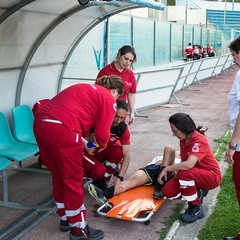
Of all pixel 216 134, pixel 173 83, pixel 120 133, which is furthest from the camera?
pixel 173 83

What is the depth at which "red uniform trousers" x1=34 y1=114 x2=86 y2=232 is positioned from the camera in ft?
11.5

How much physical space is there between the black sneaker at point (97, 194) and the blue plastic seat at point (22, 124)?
4.99ft

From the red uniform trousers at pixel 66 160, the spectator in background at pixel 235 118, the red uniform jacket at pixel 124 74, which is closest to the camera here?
the spectator in background at pixel 235 118

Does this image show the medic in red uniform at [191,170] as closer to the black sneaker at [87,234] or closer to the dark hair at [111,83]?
the dark hair at [111,83]

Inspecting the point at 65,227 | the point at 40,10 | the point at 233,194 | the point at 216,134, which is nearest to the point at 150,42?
the point at 216,134

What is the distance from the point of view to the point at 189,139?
4.28m

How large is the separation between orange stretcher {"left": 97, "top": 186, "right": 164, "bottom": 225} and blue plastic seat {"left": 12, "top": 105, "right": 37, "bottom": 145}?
1.72 meters

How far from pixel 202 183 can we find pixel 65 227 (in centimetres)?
142

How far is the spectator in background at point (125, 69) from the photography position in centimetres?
547

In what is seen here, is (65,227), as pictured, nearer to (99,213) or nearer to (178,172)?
(99,213)

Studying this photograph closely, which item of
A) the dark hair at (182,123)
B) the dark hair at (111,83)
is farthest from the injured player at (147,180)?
the dark hair at (111,83)

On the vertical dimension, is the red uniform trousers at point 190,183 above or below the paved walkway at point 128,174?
above

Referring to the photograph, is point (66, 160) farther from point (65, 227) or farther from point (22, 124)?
point (22, 124)

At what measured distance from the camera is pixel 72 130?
3.55 metres
